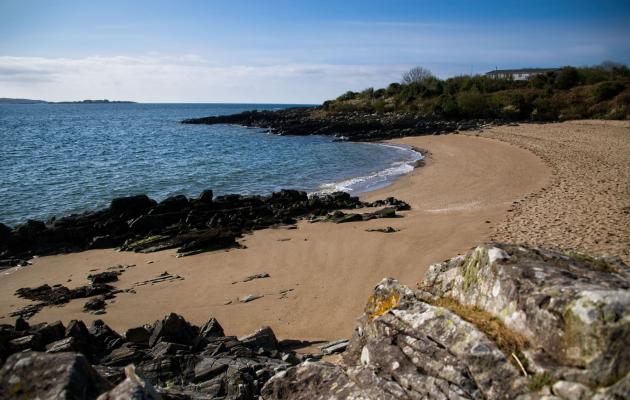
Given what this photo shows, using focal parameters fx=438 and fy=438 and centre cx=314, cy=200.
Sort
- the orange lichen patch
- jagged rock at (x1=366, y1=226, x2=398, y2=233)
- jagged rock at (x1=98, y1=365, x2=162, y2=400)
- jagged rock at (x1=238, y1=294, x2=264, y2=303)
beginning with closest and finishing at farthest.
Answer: jagged rock at (x1=98, y1=365, x2=162, y2=400)
the orange lichen patch
jagged rock at (x1=238, y1=294, x2=264, y2=303)
jagged rock at (x1=366, y1=226, x2=398, y2=233)

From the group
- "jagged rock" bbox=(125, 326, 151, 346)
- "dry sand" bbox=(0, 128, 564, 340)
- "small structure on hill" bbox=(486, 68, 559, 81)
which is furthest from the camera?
"small structure on hill" bbox=(486, 68, 559, 81)

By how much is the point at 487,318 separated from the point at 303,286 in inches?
328

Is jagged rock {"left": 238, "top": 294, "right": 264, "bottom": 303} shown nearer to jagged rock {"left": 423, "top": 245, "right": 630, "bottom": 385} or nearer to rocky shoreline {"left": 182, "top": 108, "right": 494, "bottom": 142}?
jagged rock {"left": 423, "top": 245, "right": 630, "bottom": 385}

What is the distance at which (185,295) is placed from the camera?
12492 mm

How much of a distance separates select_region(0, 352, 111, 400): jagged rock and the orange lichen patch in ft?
10.6

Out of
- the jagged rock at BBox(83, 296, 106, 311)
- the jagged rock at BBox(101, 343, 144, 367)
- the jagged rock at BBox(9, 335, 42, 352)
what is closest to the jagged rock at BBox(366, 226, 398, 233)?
the jagged rock at BBox(83, 296, 106, 311)

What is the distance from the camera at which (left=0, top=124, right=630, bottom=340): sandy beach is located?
11.0 meters

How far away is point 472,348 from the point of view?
4.09 m

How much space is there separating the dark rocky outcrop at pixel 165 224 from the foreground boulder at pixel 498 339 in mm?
11836

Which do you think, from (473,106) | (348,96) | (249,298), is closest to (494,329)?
(249,298)

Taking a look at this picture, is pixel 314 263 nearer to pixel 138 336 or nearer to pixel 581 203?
pixel 138 336

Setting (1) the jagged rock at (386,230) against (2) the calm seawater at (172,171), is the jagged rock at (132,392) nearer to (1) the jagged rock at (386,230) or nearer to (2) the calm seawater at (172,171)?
(1) the jagged rock at (386,230)

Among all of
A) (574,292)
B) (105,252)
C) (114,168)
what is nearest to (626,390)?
(574,292)

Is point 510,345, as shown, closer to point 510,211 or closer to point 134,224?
point 510,211
